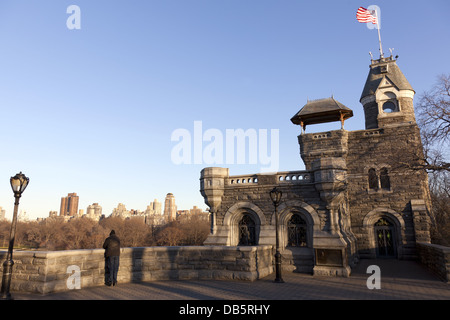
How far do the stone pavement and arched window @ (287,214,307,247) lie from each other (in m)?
2.83

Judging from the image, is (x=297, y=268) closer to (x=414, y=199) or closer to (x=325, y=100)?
(x=414, y=199)

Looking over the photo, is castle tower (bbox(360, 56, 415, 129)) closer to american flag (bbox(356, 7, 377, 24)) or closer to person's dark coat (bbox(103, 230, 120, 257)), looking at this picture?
american flag (bbox(356, 7, 377, 24))

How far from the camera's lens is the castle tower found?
21.6 metres

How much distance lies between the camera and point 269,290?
8930 mm

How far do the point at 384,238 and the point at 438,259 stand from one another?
308 inches

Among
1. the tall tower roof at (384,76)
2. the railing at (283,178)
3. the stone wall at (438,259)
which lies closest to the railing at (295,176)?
the railing at (283,178)

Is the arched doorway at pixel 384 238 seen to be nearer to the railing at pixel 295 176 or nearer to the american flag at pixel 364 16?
the railing at pixel 295 176

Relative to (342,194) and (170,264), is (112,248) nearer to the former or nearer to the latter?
(170,264)

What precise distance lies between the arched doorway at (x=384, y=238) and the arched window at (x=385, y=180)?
208 cm

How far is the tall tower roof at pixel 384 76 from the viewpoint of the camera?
2234cm

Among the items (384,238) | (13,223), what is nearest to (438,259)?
(384,238)

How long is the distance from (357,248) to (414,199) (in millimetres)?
4629

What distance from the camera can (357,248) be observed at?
60.8 feet
